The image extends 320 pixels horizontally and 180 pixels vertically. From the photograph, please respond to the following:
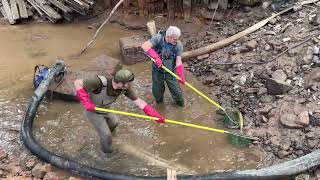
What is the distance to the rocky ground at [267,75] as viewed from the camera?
302 inches

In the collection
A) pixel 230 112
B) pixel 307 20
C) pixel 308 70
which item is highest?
pixel 307 20

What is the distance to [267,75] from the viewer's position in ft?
30.1

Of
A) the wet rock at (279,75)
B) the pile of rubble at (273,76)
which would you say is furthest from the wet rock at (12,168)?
the wet rock at (279,75)

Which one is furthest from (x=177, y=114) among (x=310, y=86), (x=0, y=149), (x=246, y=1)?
(x=246, y=1)

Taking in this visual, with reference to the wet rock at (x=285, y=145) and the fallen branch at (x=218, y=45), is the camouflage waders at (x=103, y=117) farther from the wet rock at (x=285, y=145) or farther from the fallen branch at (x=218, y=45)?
the fallen branch at (x=218, y=45)

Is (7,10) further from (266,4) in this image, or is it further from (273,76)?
(273,76)

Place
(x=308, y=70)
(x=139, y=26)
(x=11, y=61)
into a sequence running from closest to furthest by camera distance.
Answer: (x=308, y=70), (x=11, y=61), (x=139, y=26)

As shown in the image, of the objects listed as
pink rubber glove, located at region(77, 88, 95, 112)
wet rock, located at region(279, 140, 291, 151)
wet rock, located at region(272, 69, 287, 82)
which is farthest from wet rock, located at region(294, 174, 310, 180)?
pink rubber glove, located at region(77, 88, 95, 112)

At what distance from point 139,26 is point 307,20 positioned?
4.73 meters

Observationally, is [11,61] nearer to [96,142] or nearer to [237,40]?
[96,142]

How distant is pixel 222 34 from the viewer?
37.3 ft

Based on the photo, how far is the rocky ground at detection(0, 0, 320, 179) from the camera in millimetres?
7663

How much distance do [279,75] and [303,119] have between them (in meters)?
1.42

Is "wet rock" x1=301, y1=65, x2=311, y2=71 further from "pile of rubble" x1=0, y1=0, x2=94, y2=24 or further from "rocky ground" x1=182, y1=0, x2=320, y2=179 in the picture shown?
"pile of rubble" x1=0, y1=0, x2=94, y2=24
